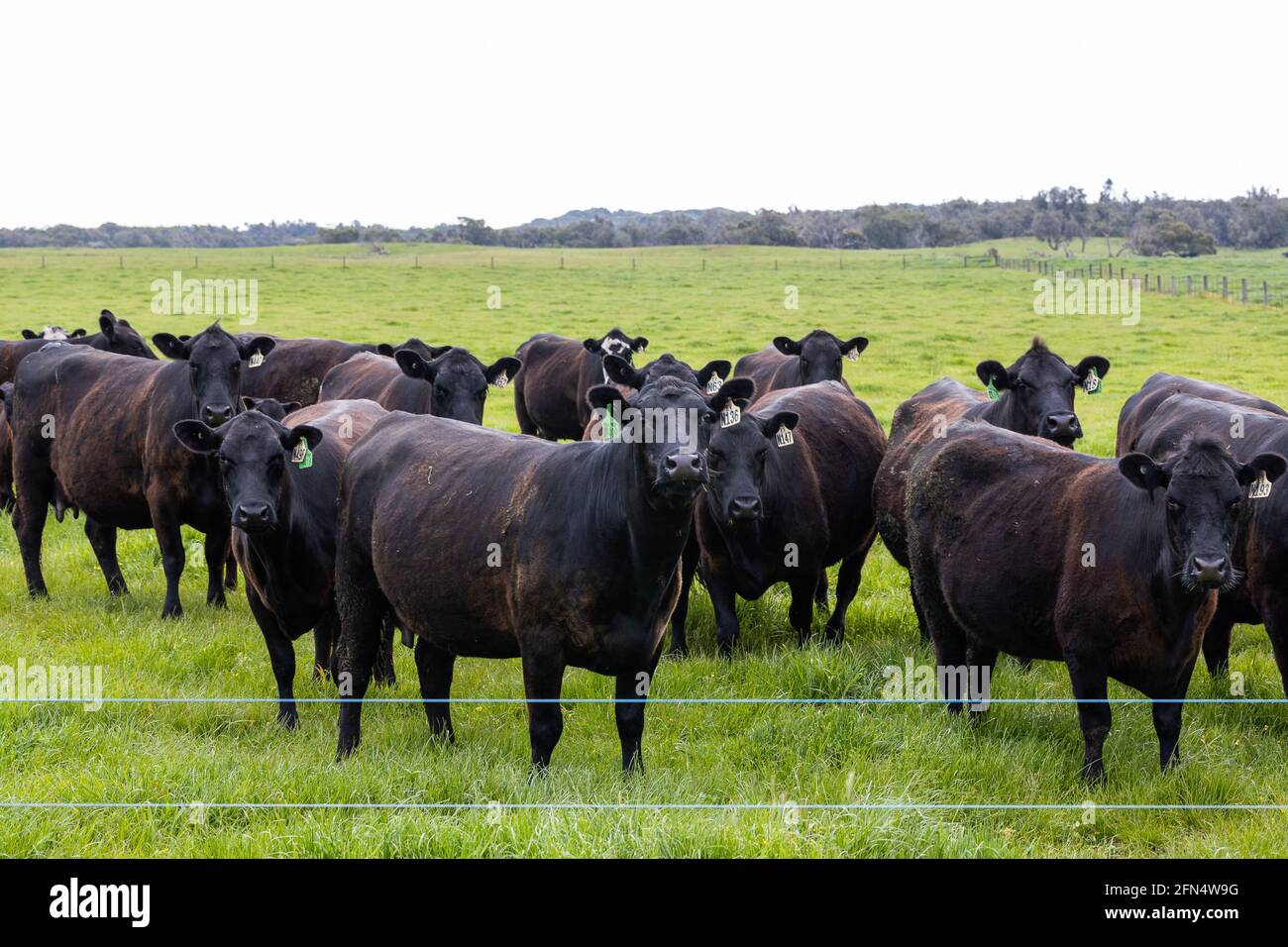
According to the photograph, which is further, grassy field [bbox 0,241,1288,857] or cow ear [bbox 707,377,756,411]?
cow ear [bbox 707,377,756,411]

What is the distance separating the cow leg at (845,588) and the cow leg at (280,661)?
3682 millimetres

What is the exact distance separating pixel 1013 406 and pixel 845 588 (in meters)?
2.00

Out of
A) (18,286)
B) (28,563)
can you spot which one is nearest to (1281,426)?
(28,563)

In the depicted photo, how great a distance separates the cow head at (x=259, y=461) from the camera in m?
6.51

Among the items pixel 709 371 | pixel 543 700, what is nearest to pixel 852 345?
pixel 709 371

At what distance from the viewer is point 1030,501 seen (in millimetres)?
6457

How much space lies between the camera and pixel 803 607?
8.34 metres

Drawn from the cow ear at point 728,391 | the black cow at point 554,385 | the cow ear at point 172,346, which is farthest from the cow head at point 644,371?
the black cow at point 554,385

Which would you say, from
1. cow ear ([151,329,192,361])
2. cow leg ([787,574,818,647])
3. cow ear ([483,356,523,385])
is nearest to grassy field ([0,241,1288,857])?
cow leg ([787,574,818,647])

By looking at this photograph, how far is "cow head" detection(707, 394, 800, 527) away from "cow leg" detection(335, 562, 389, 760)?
1922mm

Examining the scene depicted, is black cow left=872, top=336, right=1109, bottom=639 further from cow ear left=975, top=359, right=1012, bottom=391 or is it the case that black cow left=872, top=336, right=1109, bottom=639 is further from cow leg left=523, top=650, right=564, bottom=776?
cow leg left=523, top=650, right=564, bottom=776

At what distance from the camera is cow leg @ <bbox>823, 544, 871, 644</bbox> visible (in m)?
8.71

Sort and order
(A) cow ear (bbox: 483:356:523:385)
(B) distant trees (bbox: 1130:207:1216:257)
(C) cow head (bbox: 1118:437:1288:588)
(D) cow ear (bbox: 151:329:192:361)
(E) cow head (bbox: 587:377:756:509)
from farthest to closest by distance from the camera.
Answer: (B) distant trees (bbox: 1130:207:1216:257)
(A) cow ear (bbox: 483:356:523:385)
(D) cow ear (bbox: 151:329:192:361)
(C) cow head (bbox: 1118:437:1288:588)
(E) cow head (bbox: 587:377:756:509)

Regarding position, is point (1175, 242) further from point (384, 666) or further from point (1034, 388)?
point (384, 666)
